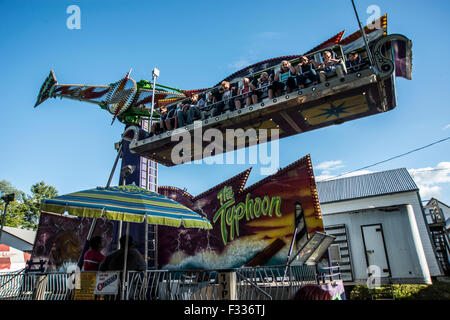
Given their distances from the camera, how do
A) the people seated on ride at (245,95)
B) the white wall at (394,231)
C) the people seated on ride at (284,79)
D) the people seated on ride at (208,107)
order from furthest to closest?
the white wall at (394,231) → the people seated on ride at (208,107) → the people seated on ride at (245,95) → the people seated on ride at (284,79)

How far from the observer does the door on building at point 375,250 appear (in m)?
12.5

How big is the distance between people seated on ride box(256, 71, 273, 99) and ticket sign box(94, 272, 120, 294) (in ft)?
22.3

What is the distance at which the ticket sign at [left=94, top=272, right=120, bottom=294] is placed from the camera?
223 inches

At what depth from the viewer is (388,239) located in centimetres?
1263

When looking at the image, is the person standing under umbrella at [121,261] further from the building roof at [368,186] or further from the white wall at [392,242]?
the building roof at [368,186]

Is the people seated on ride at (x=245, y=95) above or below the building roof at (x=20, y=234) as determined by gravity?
above

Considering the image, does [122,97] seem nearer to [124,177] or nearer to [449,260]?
[124,177]

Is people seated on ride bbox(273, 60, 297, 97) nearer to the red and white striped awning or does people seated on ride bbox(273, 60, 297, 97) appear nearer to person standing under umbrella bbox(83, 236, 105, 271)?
person standing under umbrella bbox(83, 236, 105, 271)

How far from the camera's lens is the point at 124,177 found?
46.0 ft

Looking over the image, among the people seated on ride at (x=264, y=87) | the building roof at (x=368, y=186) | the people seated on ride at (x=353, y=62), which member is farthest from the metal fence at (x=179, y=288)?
the building roof at (x=368, y=186)

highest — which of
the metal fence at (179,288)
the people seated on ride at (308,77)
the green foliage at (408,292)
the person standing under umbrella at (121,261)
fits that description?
the people seated on ride at (308,77)

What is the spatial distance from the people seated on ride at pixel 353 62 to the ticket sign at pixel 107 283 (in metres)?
8.40

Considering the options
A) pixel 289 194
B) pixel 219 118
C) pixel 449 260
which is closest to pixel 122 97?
pixel 219 118
